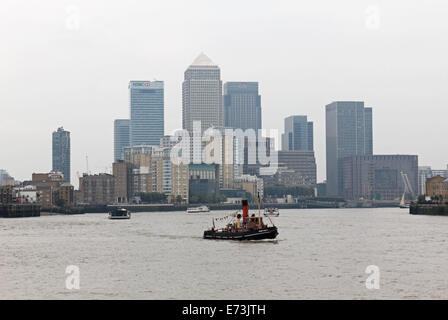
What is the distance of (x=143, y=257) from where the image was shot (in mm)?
87500

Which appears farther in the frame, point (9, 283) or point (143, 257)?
point (143, 257)

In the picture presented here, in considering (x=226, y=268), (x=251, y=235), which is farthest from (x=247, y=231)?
(x=226, y=268)

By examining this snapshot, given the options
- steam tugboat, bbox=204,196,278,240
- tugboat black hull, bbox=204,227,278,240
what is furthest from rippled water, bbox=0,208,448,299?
steam tugboat, bbox=204,196,278,240

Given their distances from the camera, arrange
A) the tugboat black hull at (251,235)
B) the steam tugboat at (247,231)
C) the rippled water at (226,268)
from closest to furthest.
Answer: the rippled water at (226,268) < the tugboat black hull at (251,235) < the steam tugboat at (247,231)

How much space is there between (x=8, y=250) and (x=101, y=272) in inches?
1303

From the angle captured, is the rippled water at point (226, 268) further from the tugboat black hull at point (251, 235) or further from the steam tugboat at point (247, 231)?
the steam tugboat at point (247, 231)

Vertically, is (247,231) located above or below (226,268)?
above

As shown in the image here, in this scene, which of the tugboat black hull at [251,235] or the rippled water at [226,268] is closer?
the rippled water at [226,268]

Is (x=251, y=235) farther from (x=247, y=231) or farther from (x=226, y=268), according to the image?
(x=226, y=268)

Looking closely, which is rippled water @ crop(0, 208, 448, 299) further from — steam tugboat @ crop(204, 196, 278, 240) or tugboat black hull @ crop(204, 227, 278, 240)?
steam tugboat @ crop(204, 196, 278, 240)

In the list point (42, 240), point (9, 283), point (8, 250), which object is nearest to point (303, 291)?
point (9, 283)

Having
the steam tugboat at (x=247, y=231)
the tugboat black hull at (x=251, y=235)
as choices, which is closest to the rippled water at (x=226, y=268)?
the tugboat black hull at (x=251, y=235)

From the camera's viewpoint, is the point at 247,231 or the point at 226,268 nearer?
the point at 226,268
